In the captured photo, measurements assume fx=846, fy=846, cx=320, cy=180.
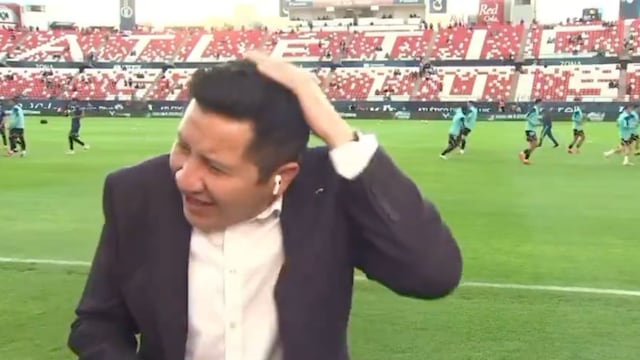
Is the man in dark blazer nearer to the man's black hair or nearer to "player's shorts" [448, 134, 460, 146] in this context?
the man's black hair

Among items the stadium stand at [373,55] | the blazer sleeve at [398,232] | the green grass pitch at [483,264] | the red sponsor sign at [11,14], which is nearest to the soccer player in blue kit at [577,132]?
the green grass pitch at [483,264]

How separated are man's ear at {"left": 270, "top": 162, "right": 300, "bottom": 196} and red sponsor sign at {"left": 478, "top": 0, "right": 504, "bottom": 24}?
267 feet

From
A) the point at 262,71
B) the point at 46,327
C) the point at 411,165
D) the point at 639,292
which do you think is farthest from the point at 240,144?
the point at 411,165

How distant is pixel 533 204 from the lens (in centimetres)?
1524

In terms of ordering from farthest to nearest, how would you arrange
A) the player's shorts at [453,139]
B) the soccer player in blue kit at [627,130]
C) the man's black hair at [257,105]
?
the player's shorts at [453,139], the soccer player in blue kit at [627,130], the man's black hair at [257,105]

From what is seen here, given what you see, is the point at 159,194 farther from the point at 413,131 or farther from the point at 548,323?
the point at 413,131

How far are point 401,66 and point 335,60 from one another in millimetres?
5392

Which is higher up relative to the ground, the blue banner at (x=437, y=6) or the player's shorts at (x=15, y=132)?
the player's shorts at (x=15, y=132)

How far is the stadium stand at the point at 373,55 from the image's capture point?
2274 inches

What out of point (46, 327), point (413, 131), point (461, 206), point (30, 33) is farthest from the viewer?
point (30, 33)

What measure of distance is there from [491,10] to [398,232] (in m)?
83.3

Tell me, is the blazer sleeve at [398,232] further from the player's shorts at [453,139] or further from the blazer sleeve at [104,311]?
the player's shorts at [453,139]

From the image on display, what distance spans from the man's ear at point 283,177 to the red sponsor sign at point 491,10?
81.4 metres

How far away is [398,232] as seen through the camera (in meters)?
2.24
